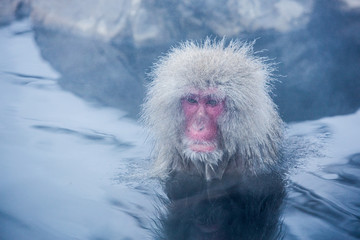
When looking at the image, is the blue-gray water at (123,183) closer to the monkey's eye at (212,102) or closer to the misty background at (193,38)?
the misty background at (193,38)

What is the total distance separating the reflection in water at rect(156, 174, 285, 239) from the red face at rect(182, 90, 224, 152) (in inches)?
15.3

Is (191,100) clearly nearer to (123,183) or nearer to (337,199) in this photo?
(123,183)

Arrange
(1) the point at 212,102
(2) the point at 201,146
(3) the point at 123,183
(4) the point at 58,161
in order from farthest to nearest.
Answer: (4) the point at 58,161, (3) the point at 123,183, (1) the point at 212,102, (2) the point at 201,146

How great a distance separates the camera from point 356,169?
151 inches

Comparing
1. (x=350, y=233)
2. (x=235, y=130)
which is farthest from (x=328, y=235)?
(x=235, y=130)

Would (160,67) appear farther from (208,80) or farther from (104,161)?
(104,161)

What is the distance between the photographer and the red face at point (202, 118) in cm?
342

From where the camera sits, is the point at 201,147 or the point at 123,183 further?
the point at 123,183

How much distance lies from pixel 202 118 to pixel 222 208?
662mm

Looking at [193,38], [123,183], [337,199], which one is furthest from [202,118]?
[193,38]

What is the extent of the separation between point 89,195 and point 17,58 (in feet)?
9.85

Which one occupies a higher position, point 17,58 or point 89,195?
point 17,58

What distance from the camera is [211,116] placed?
11.6 ft

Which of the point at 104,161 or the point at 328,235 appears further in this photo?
the point at 104,161
